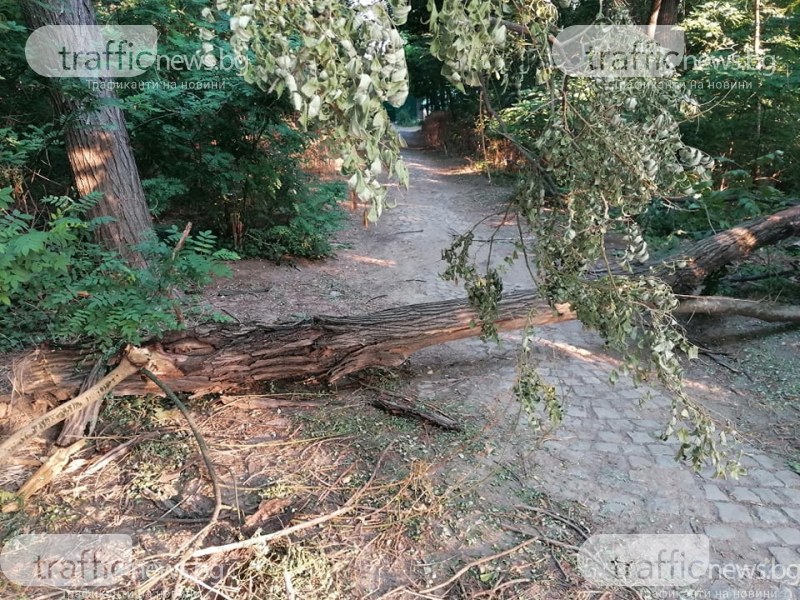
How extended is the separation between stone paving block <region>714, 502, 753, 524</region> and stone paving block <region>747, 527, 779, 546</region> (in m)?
0.07

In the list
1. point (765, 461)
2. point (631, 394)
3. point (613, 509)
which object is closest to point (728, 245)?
point (631, 394)

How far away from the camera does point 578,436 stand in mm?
3732

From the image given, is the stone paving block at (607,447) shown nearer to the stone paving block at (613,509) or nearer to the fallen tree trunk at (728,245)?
the stone paving block at (613,509)

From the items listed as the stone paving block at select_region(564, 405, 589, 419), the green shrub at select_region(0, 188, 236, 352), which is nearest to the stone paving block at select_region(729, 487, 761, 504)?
the stone paving block at select_region(564, 405, 589, 419)

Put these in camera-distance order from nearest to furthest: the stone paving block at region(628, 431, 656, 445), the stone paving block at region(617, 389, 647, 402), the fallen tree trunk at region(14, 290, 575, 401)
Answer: the fallen tree trunk at region(14, 290, 575, 401), the stone paving block at region(628, 431, 656, 445), the stone paving block at region(617, 389, 647, 402)

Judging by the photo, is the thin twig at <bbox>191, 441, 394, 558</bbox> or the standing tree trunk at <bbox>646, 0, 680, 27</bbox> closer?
the thin twig at <bbox>191, 441, 394, 558</bbox>

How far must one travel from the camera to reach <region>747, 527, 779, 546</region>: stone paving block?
2852mm

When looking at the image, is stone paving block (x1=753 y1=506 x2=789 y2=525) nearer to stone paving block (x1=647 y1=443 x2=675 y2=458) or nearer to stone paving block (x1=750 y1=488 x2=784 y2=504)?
stone paving block (x1=750 y1=488 x2=784 y2=504)

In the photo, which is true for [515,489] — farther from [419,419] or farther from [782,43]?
[782,43]

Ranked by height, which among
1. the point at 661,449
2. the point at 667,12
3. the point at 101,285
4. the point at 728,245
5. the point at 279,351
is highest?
the point at 667,12

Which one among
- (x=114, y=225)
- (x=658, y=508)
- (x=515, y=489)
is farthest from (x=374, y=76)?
(x=114, y=225)

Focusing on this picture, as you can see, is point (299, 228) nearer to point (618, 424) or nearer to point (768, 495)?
point (618, 424)

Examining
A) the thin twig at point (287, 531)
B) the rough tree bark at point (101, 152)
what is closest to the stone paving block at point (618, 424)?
the thin twig at point (287, 531)

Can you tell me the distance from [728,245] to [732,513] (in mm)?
3294
